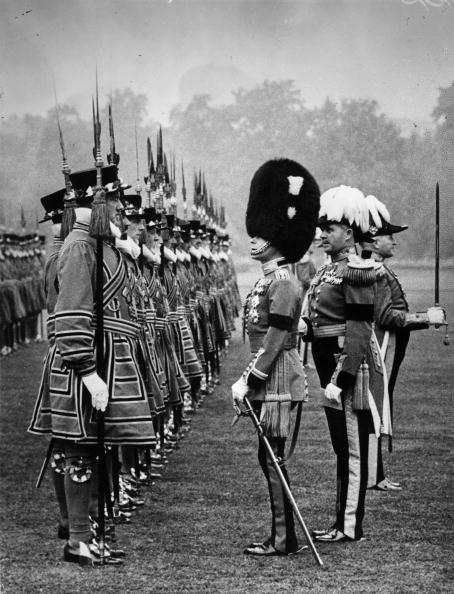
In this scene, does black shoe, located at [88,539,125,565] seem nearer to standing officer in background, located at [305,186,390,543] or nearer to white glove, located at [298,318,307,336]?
standing officer in background, located at [305,186,390,543]

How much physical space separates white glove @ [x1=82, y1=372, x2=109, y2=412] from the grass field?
2.41ft

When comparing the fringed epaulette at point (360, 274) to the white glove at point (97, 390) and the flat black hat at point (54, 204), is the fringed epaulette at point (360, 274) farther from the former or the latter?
the flat black hat at point (54, 204)

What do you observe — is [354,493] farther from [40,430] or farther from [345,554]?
[40,430]

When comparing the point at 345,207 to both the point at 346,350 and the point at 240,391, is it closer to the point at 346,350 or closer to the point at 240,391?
the point at 346,350

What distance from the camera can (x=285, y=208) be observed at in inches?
205

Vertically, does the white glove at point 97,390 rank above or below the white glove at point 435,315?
below

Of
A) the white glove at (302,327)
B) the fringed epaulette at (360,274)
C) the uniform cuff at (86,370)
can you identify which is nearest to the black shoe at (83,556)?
the uniform cuff at (86,370)

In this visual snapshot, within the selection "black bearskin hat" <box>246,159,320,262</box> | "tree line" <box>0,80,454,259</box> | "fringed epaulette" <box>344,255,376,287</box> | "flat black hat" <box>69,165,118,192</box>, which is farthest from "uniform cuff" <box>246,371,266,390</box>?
"tree line" <box>0,80,454,259</box>

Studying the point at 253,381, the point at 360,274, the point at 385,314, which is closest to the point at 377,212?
the point at 385,314

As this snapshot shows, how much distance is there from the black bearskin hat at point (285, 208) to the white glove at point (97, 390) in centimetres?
107

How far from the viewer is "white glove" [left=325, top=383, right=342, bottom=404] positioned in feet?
17.2

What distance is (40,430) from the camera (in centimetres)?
526

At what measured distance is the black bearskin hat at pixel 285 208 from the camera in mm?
5160

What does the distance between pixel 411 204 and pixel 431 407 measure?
661 cm
